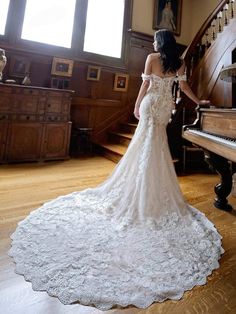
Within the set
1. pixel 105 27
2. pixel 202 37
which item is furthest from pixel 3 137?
pixel 202 37

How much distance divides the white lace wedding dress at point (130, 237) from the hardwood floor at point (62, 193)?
45mm

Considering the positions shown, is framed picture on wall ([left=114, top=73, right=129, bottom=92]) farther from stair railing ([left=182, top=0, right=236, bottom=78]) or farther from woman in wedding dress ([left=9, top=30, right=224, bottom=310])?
woman in wedding dress ([left=9, top=30, right=224, bottom=310])

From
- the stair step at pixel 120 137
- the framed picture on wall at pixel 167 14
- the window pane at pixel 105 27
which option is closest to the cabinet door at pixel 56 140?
the stair step at pixel 120 137

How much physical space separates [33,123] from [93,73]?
1.97 meters

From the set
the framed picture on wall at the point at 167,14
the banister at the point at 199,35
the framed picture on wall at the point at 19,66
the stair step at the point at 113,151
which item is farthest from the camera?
the framed picture on wall at the point at 167,14

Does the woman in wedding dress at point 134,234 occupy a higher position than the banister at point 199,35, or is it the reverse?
the banister at point 199,35

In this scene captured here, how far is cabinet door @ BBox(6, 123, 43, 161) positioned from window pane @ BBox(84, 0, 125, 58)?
2.35 m

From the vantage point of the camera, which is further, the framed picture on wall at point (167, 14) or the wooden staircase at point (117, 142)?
the framed picture on wall at point (167, 14)

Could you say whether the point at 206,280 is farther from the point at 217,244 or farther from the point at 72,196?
the point at 72,196

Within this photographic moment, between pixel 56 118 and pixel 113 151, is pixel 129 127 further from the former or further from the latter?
pixel 56 118

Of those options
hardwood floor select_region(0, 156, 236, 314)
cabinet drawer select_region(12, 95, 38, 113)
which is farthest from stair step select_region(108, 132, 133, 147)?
cabinet drawer select_region(12, 95, 38, 113)

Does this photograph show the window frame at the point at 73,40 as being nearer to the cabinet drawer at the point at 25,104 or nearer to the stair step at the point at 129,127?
the cabinet drawer at the point at 25,104

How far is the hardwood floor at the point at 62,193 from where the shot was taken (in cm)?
108

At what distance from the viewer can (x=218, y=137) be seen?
175 cm
